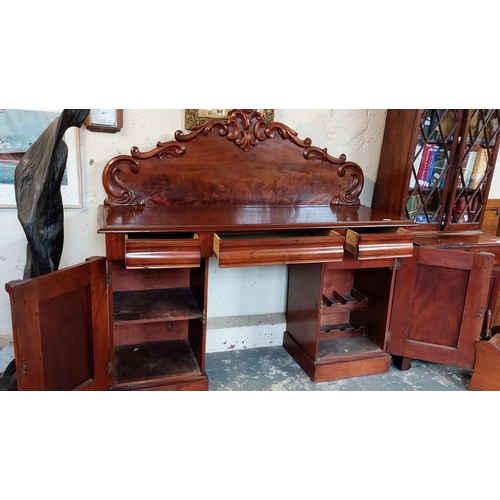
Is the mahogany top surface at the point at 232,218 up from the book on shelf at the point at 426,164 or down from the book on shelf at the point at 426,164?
down

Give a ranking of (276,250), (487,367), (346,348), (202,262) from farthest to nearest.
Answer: (346,348), (487,367), (202,262), (276,250)

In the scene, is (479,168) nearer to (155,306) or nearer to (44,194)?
(155,306)

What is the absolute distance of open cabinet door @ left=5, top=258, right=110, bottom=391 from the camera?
4.76ft

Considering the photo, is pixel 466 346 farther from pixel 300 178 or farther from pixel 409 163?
pixel 300 178

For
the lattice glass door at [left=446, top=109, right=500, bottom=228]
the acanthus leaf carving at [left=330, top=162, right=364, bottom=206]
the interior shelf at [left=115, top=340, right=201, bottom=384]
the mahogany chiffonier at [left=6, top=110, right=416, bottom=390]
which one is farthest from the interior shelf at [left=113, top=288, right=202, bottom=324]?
the lattice glass door at [left=446, top=109, right=500, bottom=228]

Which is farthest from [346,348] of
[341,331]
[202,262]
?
[202,262]

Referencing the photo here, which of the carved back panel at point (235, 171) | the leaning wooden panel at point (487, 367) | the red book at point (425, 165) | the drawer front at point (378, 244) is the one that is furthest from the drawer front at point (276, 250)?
the leaning wooden panel at point (487, 367)

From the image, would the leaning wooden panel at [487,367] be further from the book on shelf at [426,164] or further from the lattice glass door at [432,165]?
the book on shelf at [426,164]

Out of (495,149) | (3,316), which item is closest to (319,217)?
(495,149)

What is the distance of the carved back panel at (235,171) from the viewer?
2102 millimetres

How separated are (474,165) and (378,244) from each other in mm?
1007

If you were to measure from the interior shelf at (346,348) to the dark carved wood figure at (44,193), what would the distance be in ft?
4.69

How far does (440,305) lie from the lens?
2260 mm

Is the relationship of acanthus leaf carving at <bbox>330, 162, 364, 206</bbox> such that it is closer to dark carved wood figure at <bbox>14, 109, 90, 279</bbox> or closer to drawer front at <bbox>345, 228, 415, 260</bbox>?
drawer front at <bbox>345, 228, 415, 260</bbox>
